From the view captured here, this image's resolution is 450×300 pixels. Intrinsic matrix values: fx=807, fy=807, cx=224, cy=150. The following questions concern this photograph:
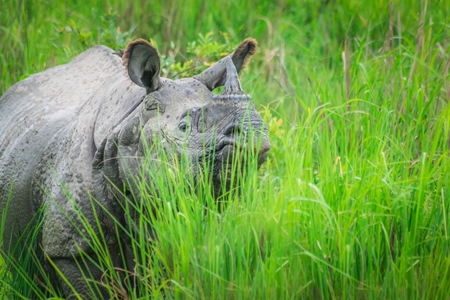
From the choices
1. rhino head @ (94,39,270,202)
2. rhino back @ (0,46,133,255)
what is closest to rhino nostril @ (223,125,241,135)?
rhino head @ (94,39,270,202)

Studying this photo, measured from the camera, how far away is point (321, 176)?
3.67 m

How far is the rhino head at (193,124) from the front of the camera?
3.35 m

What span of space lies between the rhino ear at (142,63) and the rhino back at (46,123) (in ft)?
1.20

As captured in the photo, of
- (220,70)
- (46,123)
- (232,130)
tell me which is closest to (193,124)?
(232,130)

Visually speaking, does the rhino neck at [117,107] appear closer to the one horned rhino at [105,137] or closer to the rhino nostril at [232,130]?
the one horned rhino at [105,137]

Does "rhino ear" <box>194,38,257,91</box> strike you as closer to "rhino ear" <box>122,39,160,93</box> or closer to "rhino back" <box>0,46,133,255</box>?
"rhino ear" <box>122,39,160,93</box>

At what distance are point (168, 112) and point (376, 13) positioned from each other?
331 centimetres

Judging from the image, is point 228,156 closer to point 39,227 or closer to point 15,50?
point 39,227

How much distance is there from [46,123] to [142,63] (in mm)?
933

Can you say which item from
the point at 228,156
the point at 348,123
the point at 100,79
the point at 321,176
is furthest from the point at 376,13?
the point at 228,156

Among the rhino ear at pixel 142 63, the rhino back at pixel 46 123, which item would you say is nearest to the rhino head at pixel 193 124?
the rhino ear at pixel 142 63

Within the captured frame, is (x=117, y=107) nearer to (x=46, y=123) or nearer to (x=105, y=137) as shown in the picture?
(x=105, y=137)

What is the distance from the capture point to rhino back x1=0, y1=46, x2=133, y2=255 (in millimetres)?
4086

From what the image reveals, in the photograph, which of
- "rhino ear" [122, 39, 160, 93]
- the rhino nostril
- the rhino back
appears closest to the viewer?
the rhino nostril
